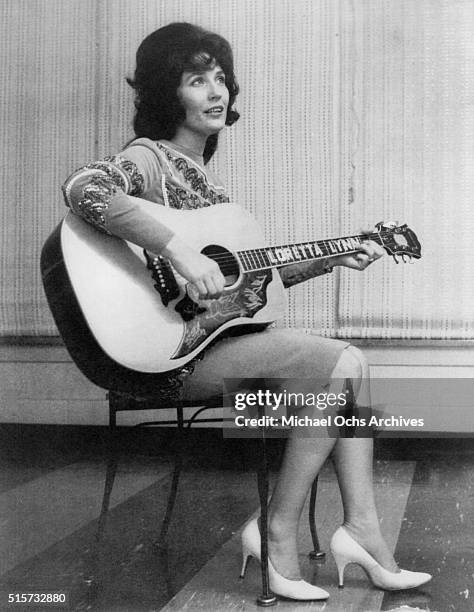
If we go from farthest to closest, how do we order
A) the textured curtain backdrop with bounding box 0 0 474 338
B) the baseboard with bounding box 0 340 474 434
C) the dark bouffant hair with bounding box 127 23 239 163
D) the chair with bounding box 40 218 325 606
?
the baseboard with bounding box 0 340 474 434 < the textured curtain backdrop with bounding box 0 0 474 338 < the dark bouffant hair with bounding box 127 23 239 163 < the chair with bounding box 40 218 325 606

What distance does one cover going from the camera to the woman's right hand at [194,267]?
1149 millimetres

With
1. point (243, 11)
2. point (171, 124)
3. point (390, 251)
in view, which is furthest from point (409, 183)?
point (171, 124)

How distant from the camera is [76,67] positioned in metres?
1.76

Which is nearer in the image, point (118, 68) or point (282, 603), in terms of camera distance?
point (282, 603)

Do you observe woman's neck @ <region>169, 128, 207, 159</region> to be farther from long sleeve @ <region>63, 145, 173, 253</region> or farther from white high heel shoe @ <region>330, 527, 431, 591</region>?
white high heel shoe @ <region>330, 527, 431, 591</region>

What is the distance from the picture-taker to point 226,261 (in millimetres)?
1261

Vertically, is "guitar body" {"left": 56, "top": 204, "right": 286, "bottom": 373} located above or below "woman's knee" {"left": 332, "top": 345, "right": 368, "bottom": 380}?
above

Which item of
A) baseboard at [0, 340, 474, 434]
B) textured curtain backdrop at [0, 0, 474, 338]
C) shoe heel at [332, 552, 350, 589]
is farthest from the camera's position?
baseboard at [0, 340, 474, 434]

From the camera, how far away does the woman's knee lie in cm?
124

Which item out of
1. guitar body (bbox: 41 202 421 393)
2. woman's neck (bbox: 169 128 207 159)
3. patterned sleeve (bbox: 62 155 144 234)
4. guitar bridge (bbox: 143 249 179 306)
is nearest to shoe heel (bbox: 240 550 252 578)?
guitar body (bbox: 41 202 421 393)

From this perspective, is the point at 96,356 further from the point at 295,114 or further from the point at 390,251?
the point at 295,114

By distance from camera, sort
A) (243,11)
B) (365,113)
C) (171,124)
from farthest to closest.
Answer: (365,113) → (243,11) → (171,124)

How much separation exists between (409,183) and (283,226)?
376 mm

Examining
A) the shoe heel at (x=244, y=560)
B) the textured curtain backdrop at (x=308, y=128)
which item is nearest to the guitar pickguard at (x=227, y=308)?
the shoe heel at (x=244, y=560)
